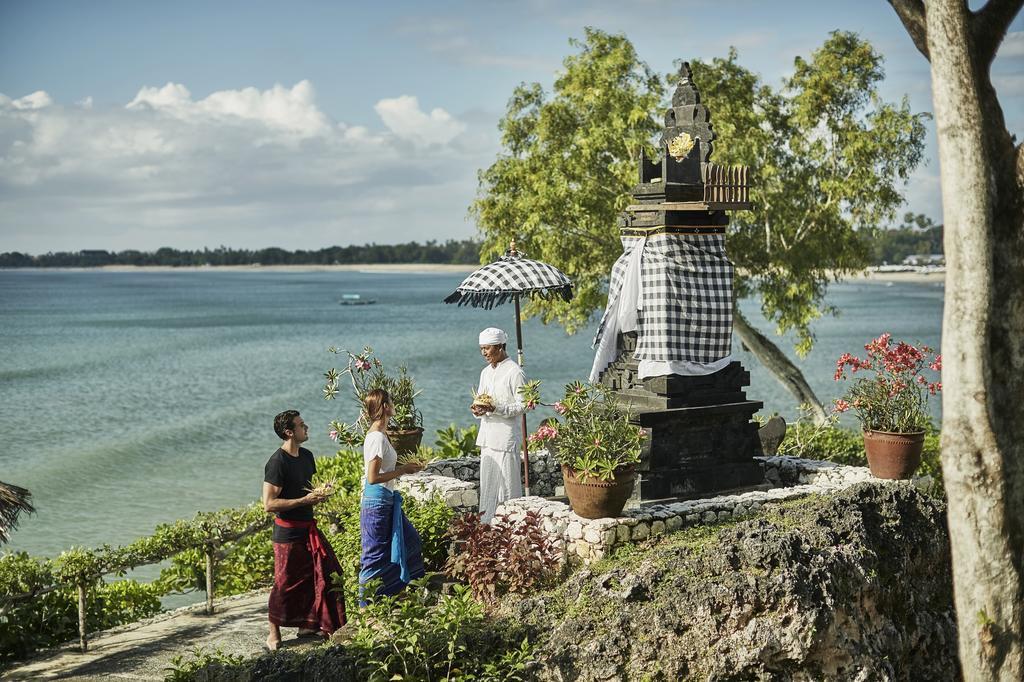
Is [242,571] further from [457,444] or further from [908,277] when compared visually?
[908,277]

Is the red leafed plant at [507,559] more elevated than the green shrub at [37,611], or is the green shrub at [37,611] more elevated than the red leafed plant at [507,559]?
the red leafed plant at [507,559]

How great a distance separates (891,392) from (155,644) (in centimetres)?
867

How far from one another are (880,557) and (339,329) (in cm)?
8850

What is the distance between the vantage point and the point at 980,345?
615cm

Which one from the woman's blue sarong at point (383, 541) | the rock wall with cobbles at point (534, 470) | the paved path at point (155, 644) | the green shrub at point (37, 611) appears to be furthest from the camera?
the rock wall with cobbles at point (534, 470)

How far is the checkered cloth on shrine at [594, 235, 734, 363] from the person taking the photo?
10953 millimetres

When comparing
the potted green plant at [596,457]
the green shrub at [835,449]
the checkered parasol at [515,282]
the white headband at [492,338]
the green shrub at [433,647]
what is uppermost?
the checkered parasol at [515,282]

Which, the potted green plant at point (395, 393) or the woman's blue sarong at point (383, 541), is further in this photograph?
the potted green plant at point (395, 393)

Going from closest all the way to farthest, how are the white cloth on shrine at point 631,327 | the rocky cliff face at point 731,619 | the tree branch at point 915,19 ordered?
the tree branch at point 915,19, the rocky cliff face at point 731,619, the white cloth on shrine at point 631,327

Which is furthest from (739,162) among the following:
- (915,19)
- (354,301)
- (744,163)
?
(354,301)

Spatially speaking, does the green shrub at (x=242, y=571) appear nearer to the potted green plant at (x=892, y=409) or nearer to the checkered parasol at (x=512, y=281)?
the checkered parasol at (x=512, y=281)

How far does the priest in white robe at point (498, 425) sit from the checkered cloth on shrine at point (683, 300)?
1.96 metres

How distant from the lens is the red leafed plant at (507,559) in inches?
Result: 331

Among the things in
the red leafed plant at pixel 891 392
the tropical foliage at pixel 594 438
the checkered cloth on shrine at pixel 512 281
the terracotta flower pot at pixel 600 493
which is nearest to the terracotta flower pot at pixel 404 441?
the checkered cloth on shrine at pixel 512 281
